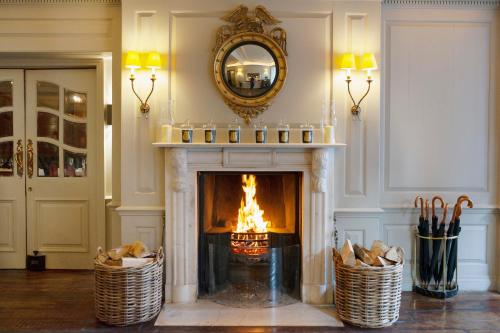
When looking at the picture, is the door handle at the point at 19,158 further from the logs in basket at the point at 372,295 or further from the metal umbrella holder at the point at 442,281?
the metal umbrella holder at the point at 442,281

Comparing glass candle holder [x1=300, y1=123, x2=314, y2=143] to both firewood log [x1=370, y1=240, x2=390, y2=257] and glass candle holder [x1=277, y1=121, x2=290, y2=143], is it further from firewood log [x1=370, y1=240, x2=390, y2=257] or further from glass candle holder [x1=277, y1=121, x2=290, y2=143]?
firewood log [x1=370, y1=240, x2=390, y2=257]

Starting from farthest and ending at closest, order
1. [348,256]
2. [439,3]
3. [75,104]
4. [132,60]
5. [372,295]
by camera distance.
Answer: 1. [75,104]
2. [439,3]
3. [132,60]
4. [348,256]
5. [372,295]

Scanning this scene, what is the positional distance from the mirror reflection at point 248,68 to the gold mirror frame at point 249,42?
1.3 inches

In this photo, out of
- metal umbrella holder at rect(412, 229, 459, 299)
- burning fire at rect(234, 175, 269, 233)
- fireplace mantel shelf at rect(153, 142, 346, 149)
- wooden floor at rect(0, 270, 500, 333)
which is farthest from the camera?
burning fire at rect(234, 175, 269, 233)

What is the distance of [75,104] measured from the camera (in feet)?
14.3

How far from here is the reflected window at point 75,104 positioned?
4.36 metres

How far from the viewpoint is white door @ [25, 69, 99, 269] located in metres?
4.35

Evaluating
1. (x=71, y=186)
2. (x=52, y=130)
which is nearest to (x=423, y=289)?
(x=71, y=186)

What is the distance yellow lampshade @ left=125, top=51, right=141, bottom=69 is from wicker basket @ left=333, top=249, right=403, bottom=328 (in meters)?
2.20

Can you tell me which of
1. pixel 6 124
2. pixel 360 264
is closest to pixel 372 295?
pixel 360 264

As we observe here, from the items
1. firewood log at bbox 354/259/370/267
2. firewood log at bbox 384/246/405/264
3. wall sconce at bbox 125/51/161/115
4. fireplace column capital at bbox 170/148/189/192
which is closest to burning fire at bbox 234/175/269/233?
fireplace column capital at bbox 170/148/189/192

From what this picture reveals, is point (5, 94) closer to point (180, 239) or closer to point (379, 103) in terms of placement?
point (180, 239)

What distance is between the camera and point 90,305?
11.3ft

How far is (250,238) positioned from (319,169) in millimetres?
786
